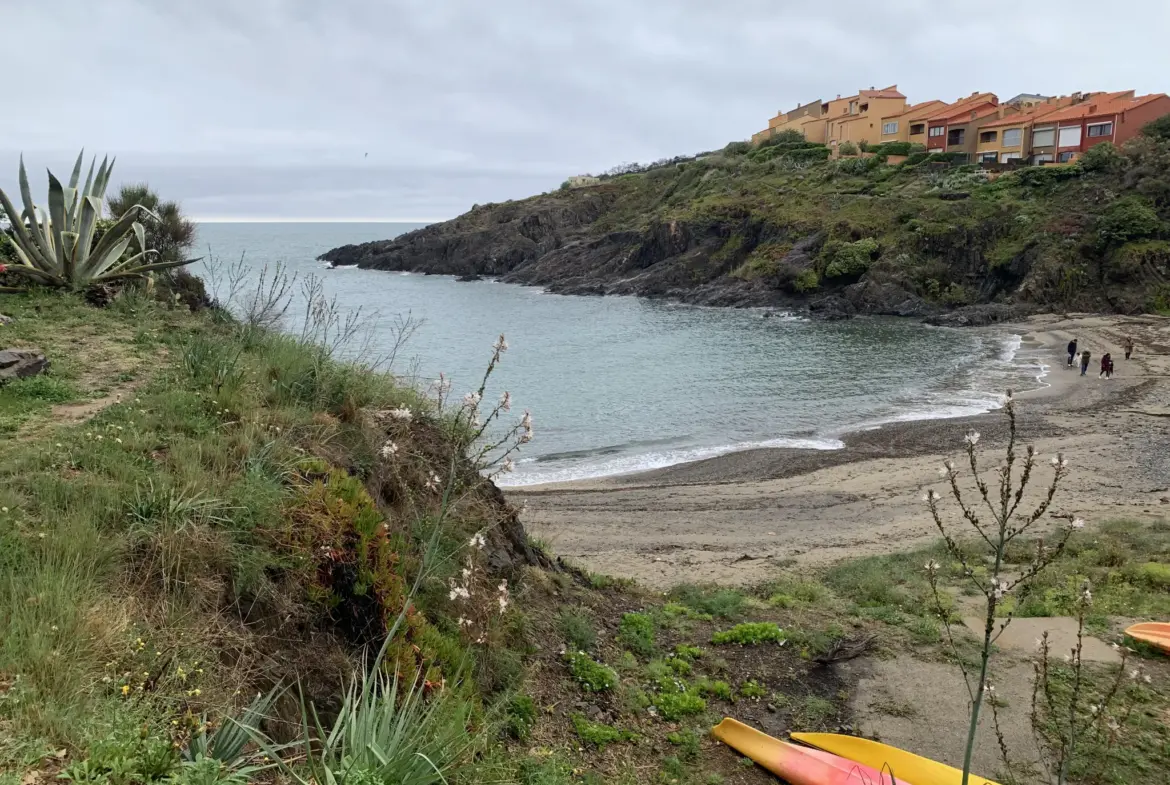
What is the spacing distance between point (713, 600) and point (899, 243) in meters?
→ 53.6

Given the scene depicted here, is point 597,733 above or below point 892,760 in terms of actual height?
above

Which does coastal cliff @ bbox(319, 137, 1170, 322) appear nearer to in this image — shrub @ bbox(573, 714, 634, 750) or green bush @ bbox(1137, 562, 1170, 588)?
green bush @ bbox(1137, 562, 1170, 588)

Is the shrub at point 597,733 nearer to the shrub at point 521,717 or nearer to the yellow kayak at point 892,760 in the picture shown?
the shrub at point 521,717

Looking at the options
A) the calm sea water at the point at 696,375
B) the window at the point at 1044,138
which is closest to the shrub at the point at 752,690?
the calm sea water at the point at 696,375

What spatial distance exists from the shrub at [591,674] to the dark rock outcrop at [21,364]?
525 centimetres

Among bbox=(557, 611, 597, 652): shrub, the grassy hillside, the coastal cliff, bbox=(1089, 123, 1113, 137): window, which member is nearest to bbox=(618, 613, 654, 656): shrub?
the grassy hillside

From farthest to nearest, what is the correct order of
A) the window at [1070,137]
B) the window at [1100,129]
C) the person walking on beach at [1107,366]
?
the window at [1070,137] < the window at [1100,129] < the person walking on beach at [1107,366]

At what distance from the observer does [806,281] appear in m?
56.8

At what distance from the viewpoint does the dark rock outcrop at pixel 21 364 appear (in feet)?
20.0

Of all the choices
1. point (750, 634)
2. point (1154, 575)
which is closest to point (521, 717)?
point (750, 634)

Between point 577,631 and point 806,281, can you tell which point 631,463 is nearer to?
point 577,631

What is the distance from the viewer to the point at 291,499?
181 inches

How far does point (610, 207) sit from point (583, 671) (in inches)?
3773

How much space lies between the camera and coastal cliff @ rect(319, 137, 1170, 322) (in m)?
47.9
